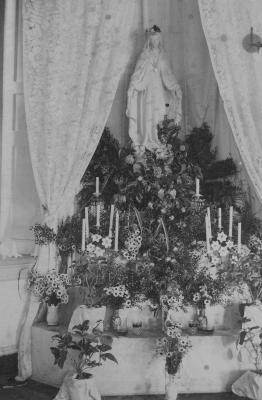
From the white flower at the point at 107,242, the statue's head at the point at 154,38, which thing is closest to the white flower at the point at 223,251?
the white flower at the point at 107,242

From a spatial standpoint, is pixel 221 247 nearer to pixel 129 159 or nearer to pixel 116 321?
pixel 116 321

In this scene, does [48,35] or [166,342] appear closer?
[166,342]

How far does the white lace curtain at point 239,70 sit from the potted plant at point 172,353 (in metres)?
1.33

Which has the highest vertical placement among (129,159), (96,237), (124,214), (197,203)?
(129,159)

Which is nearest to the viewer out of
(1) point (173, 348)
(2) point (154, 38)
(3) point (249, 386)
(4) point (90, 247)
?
(1) point (173, 348)

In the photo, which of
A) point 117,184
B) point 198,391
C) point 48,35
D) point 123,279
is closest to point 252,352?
point 198,391

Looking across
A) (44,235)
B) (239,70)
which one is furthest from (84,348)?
(239,70)

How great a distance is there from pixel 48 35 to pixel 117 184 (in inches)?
57.9

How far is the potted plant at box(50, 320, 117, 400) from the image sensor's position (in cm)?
342

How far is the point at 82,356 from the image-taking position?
3514 millimetres

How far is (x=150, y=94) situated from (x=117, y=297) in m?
2.19

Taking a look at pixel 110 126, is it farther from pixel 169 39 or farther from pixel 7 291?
pixel 7 291

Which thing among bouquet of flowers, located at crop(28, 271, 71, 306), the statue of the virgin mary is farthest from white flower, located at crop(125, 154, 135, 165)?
bouquet of flowers, located at crop(28, 271, 71, 306)

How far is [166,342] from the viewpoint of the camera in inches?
139
